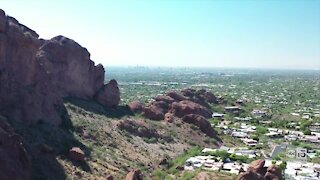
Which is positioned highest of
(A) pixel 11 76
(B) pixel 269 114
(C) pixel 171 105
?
(A) pixel 11 76

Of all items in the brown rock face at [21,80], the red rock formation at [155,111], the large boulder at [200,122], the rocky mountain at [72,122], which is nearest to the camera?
the rocky mountain at [72,122]

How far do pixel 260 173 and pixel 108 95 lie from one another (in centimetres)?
3714

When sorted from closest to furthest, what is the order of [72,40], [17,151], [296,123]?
[17,151]
[72,40]
[296,123]

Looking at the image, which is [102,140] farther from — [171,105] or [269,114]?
[269,114]

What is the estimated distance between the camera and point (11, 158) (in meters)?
33.6

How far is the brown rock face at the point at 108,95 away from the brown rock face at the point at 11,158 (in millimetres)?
41265

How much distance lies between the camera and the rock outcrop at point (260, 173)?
149 ft

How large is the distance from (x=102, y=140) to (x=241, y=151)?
25.9 m

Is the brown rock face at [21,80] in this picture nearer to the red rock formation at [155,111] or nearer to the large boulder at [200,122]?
the red rock formation at [155,111]

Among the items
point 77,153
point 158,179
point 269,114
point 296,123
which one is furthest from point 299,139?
point 77,153

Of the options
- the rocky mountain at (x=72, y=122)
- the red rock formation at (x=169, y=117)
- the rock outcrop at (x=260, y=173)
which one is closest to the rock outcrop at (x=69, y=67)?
the rocky mountain at (x=72, y=122)

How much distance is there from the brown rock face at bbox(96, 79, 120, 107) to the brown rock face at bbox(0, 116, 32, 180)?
1625 inches

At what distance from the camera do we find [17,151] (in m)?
34.7

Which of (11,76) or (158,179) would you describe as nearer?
(11,76)
